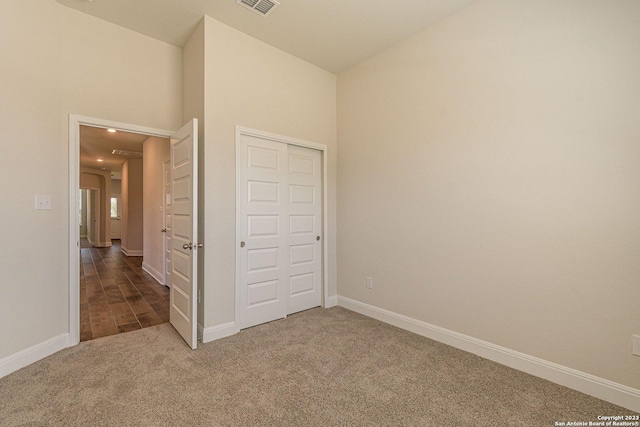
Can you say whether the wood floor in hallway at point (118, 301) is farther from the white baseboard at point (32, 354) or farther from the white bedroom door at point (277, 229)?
the white bedroom door at point (277, 229)

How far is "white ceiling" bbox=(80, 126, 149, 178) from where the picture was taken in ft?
18.5

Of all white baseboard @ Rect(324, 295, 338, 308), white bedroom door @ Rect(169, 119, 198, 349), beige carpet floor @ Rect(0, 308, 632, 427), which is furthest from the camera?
white baseboard @ Rect(324, 295, 338, 308)

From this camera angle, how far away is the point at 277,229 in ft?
11.1

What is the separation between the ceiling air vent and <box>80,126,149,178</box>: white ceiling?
3060mm

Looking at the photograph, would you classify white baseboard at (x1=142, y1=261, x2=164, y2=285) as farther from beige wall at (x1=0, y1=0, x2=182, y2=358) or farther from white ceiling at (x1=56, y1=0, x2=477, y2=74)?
white ceiling at (x1=56, y1=0, x2=477, y2=74)

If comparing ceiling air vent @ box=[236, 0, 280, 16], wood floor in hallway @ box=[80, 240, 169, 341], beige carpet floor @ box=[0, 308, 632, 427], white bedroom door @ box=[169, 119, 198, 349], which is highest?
ceiling air vent @ box=[236, 0, 280, 16]

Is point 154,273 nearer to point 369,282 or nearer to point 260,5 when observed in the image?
point 369,282

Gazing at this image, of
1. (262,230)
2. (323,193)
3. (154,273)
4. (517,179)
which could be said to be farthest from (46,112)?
(517,179)

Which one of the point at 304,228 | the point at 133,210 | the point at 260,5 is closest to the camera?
the point at 260,5

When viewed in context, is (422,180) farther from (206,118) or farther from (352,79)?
(206,118)

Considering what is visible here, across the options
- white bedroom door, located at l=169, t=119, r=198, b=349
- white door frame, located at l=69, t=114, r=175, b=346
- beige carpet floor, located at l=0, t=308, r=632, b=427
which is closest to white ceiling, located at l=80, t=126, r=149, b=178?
white door frame, located at l=69, t=114, r=175, b=346

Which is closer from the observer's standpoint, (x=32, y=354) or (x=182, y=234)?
(x=32, y=354)

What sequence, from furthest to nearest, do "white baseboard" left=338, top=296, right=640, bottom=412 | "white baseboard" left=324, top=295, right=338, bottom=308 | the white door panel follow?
1. the white door panel
2. "white baseboard" left=324, top=295, right=338, bottom=308
3. "white baseboard" left=338, top=296, right=640, bottom=412

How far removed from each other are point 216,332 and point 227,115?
2219 millimetres
